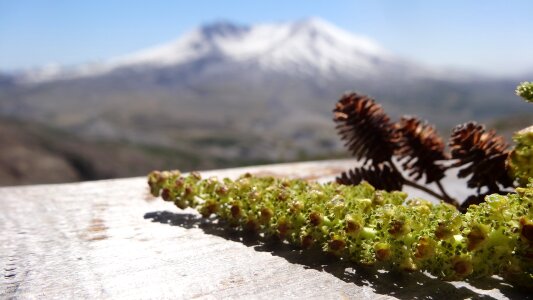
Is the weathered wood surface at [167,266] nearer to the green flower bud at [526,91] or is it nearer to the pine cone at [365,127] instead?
the green flower bud at [526,91]

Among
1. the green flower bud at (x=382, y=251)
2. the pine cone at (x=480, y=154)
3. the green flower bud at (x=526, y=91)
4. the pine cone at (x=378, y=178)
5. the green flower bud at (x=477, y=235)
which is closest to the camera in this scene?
the green flower bud at (x=477, y=235)

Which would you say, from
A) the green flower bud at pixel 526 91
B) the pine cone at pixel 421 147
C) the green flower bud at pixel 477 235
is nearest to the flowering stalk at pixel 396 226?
the green flower bud at pixel 477 235

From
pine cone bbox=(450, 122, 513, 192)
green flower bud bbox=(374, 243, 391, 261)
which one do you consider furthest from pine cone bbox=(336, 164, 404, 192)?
green flower bud bbox=(374, 243, 391, 261)

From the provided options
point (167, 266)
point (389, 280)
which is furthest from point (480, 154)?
point (167, 266)

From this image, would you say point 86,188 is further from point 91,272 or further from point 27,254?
point 91,272

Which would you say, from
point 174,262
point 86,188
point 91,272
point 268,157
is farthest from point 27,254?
point 268,157

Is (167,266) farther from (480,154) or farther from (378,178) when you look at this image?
(480,154)
